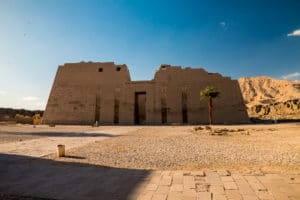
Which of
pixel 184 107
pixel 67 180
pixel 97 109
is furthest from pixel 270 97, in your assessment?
pixel 67 180

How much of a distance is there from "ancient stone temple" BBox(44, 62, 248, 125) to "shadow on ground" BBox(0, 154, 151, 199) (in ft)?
79.5

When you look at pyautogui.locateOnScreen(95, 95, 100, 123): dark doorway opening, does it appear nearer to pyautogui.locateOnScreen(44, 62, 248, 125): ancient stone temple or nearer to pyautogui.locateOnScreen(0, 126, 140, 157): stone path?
pyautogui.locateOnScreen(44, 62, 248, 125): ancient stone temple

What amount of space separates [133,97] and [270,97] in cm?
4475

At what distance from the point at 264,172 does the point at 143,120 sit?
2899cm

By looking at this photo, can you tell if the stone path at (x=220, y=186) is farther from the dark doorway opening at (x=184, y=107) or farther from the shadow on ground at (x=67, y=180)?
the dark doorway opening at (x=184, y=107)

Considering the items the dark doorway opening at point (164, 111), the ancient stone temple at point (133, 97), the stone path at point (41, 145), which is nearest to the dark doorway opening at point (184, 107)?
the ancient stone temple at point (133, 97)

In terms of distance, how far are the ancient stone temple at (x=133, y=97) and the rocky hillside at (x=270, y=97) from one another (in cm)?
1466

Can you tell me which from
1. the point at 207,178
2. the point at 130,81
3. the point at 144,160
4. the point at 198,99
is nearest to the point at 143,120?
the point at 130,81

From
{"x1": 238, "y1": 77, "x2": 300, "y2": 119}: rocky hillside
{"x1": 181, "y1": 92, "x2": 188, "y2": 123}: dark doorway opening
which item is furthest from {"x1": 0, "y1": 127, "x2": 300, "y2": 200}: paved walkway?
{"x1": 238, "y1": 77, "x2": 300, "y2": 119}: rocky hillside

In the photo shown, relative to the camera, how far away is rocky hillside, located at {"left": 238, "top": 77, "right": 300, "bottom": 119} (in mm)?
41406

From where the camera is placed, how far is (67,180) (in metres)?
4.65

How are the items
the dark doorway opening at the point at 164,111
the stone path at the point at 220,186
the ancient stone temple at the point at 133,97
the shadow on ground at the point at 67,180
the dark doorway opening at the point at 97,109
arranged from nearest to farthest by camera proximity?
the stone path at the point at 220,186 → the shadow on ground at the point at 67,180 → the ancient stone temple at the point at 133,97 → the dark doorway opening at the point at 164,111 → the dark doorway opening at the point at 97,109

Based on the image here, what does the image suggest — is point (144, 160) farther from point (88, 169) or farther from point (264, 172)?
point (264, 172)

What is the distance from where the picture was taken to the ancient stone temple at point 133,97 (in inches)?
1164
